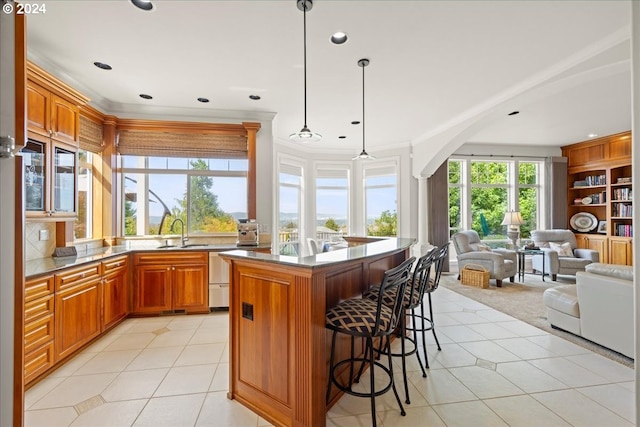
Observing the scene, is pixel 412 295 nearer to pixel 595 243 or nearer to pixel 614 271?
pixel 614 271

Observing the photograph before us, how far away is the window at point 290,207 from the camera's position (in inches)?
258

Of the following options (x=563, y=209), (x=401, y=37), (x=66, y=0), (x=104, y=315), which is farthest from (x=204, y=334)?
(x=563, y=209)

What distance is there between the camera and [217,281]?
401cm

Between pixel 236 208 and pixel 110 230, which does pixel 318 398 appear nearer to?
pixel 236 208

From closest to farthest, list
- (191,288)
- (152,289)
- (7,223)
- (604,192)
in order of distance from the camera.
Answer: (7,223) < (152,289) < (191,288) < (604,192)

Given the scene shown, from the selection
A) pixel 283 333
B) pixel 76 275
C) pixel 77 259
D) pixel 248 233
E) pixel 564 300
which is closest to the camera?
pixel 283 333

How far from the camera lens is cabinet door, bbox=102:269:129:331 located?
3.28m

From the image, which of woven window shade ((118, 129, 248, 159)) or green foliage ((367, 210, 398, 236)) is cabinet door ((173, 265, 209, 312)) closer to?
woven window shade ((118, 129, 248, 159))

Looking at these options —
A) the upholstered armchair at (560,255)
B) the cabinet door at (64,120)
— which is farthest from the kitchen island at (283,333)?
the upholstered armchair at (560,255)

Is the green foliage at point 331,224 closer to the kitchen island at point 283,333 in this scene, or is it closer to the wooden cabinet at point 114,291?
the wooden cabinet at point 114,291

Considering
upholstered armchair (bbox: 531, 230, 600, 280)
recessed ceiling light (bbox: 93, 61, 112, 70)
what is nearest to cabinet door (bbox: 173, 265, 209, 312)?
recessed ceiling light (bbox: 93, 61, 112, 70)

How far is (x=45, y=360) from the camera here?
2.44 metres

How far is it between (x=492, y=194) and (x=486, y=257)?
254 centimetres

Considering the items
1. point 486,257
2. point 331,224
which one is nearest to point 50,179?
point 331,224
